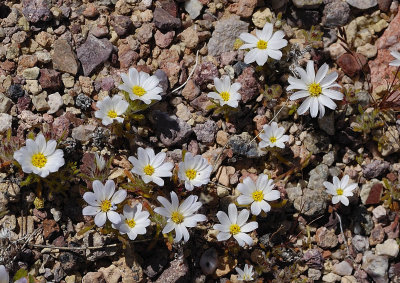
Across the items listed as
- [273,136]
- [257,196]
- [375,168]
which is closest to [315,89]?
[273,136]

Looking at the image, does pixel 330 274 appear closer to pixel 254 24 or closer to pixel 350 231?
pixel 350 231

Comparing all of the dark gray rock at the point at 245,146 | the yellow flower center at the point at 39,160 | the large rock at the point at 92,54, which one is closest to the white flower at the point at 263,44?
the dark gray rock at the point at 245,146

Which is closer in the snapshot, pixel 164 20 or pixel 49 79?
pixel 49 79

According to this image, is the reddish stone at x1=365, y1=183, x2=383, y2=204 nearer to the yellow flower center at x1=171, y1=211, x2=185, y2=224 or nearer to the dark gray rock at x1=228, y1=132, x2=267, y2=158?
the dark gray rock at x1=228, y1=132, x2=267, y2=158

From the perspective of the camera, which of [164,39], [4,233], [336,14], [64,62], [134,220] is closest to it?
[4,233]

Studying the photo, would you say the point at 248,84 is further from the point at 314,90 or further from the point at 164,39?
the point at 164,39

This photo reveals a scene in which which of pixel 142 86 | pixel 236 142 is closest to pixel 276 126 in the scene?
pixel 236 142
